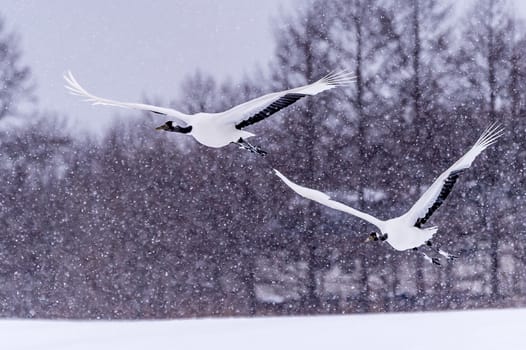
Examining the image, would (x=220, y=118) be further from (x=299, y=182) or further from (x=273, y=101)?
(x=299, y=182)

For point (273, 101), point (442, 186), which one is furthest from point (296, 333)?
point (273, 101)

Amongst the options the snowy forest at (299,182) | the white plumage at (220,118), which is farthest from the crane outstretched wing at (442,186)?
the snowy forest at (299,182)

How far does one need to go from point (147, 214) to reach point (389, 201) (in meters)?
2.33

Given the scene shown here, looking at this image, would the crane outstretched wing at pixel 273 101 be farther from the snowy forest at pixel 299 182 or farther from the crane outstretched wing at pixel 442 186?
the snowy forest at pixel 299 182

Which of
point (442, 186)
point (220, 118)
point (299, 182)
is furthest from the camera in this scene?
Result: point (299, 182)

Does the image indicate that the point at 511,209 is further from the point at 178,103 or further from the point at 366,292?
the point at 178,103

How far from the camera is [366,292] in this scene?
8.00m

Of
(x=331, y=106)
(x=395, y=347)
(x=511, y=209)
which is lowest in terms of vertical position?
(x=395, y=347)

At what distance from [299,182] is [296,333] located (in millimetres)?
2852

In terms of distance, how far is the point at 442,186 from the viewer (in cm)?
328

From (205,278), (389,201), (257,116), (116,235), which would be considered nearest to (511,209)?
(389,201)

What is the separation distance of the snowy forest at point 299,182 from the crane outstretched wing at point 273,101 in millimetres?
4920

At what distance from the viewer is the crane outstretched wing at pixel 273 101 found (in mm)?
2512

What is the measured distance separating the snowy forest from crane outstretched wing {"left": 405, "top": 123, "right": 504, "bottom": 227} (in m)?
4.29
